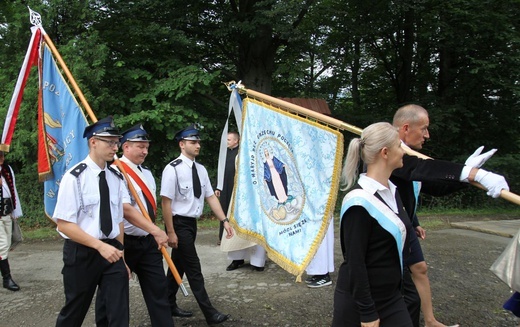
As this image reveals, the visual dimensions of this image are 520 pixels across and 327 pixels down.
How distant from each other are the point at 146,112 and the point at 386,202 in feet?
28.4

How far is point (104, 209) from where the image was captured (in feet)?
10.8

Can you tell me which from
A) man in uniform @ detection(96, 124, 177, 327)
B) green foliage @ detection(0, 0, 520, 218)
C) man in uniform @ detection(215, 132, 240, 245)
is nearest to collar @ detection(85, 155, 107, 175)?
man in uniform @ detection(96, 124, 177, 327)

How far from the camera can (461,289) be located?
211 inches

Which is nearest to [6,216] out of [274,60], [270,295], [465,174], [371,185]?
[270,295]

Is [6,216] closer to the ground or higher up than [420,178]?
closer to the ground

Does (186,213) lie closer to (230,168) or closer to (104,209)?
(104,209)

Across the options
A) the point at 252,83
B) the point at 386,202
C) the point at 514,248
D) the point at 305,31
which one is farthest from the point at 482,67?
the point at 386,202

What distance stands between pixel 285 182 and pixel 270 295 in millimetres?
1949

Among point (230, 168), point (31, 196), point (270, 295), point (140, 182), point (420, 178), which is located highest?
point (420, 178)

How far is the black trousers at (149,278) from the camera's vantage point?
385 centimetres

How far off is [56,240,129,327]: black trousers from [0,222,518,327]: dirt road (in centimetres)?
131

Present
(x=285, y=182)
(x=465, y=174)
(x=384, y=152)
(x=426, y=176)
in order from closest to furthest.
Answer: (x=384, y=152), (x=465, y=174), (x=426, y=176), (x=285, y=182)

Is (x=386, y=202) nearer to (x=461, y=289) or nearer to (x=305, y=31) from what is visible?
(x=461, y=289)

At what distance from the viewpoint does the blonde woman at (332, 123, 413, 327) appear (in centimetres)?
242
